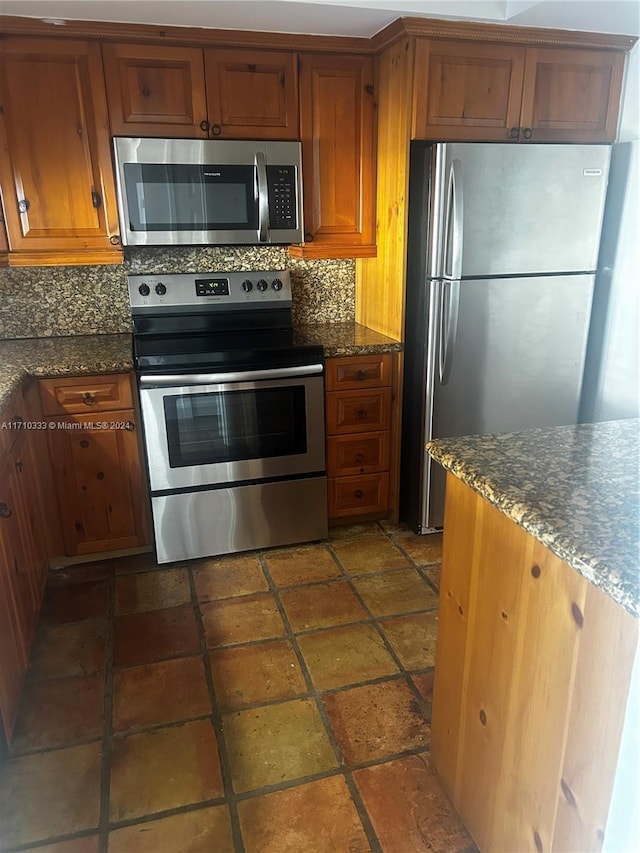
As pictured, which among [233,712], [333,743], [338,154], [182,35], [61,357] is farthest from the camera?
[338,154]

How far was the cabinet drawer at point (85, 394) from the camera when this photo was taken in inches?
98.2

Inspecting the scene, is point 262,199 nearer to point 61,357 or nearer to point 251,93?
point 251,93

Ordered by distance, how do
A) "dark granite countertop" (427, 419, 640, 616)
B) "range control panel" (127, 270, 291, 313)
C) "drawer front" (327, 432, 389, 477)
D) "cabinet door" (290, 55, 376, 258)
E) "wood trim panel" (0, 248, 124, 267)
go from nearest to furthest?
"dark granite countertop" (427, 419, 640, 616) → "wood trim panel" (0, 248, 124, 267) → "cabinet door" (290, 55, 376, 258) → "range control panel" (127, 270, 291, 313) → "drawer front" (327, 432, 389, 477)

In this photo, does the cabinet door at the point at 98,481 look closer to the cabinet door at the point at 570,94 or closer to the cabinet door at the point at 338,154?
the cabinet door at the point at 338,154

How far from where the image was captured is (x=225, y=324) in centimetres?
296

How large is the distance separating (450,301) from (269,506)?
3.91 feet

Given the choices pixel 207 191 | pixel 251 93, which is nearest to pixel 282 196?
pixel 207 191

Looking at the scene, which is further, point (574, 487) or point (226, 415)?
point (226, 415)

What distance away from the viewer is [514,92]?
264 centimetres

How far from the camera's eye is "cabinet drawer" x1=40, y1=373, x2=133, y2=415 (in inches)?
98.2

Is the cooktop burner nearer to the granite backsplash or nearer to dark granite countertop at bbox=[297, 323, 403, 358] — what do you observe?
dark granite countertop at bbox=[297, 323, 403, 358]

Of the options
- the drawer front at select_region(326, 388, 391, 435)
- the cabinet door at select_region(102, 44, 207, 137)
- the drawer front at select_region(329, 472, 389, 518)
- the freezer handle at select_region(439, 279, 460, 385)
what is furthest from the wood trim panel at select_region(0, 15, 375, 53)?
the drawer front at select_region(329, 472, 389, 518)

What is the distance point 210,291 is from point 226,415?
0.63 meters

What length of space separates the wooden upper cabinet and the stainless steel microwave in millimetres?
611
